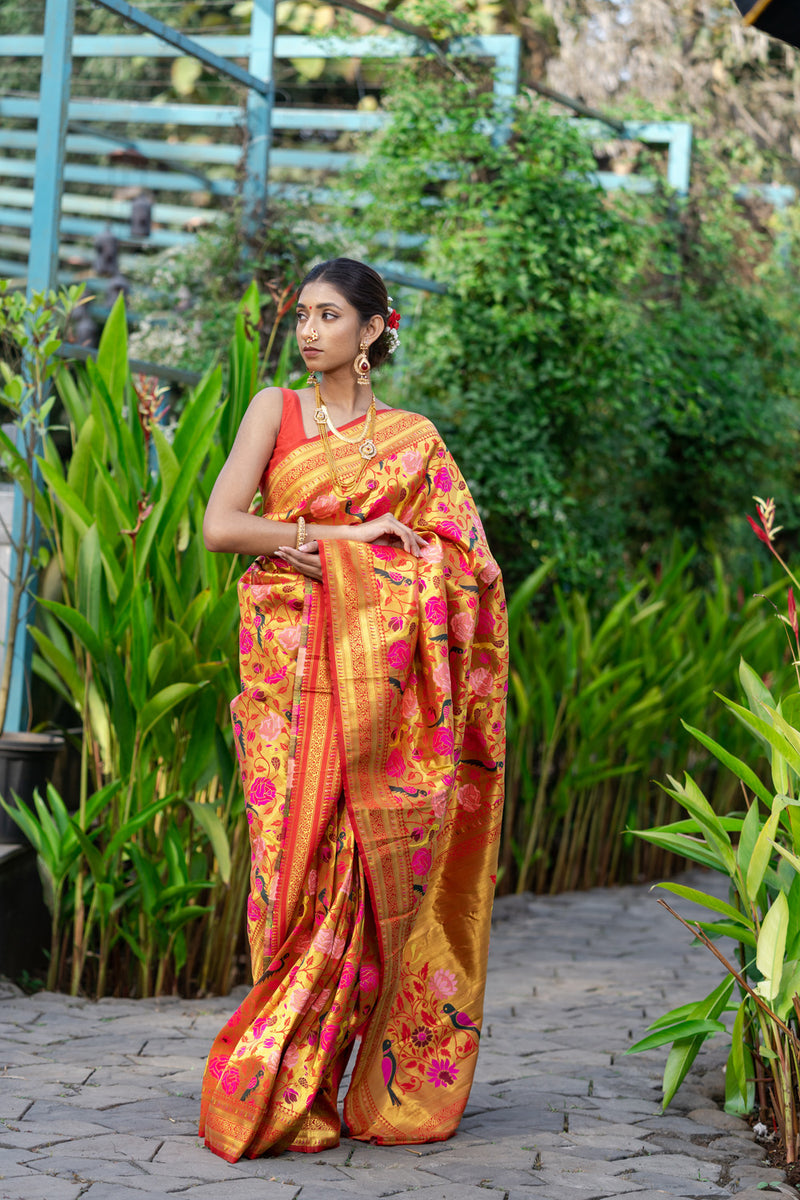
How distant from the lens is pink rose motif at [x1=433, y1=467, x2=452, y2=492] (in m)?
2.58

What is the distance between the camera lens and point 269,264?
5.11 m

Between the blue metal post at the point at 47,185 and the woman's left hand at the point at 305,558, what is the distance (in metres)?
1.52

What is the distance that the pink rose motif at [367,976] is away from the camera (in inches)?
95.5

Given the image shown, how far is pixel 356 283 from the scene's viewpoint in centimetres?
250

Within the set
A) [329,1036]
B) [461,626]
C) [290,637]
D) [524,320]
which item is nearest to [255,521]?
[290,637]

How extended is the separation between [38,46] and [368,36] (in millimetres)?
1578

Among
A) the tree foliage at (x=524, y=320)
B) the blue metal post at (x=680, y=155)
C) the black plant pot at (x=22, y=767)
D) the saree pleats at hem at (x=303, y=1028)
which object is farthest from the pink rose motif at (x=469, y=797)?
the blue metal post at (x=680, y=155)

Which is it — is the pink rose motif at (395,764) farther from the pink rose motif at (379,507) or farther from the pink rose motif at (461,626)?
the pink rose motif at (379,507)

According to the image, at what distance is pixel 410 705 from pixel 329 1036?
612 millimetres

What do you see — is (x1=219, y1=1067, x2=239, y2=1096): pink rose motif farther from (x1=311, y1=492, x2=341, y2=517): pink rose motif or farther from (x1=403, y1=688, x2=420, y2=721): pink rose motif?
(x1=311, y1=492, x2=341, y2=517): pink rose motif

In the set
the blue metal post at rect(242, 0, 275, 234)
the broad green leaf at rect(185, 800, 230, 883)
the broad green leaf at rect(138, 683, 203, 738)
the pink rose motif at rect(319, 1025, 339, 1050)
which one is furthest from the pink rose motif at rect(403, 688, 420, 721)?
the blue metal post at rect(242, 0, 275, 234)

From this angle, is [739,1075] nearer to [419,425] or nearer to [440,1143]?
[440,1143]

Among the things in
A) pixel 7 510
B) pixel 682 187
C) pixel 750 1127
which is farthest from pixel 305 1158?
pixel 682 187

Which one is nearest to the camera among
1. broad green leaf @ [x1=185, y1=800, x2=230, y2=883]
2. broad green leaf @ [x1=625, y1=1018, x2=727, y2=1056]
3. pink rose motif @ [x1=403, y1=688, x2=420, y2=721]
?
pink rose motif @ [x1=403, y1=688, x2=420, y2=721]
